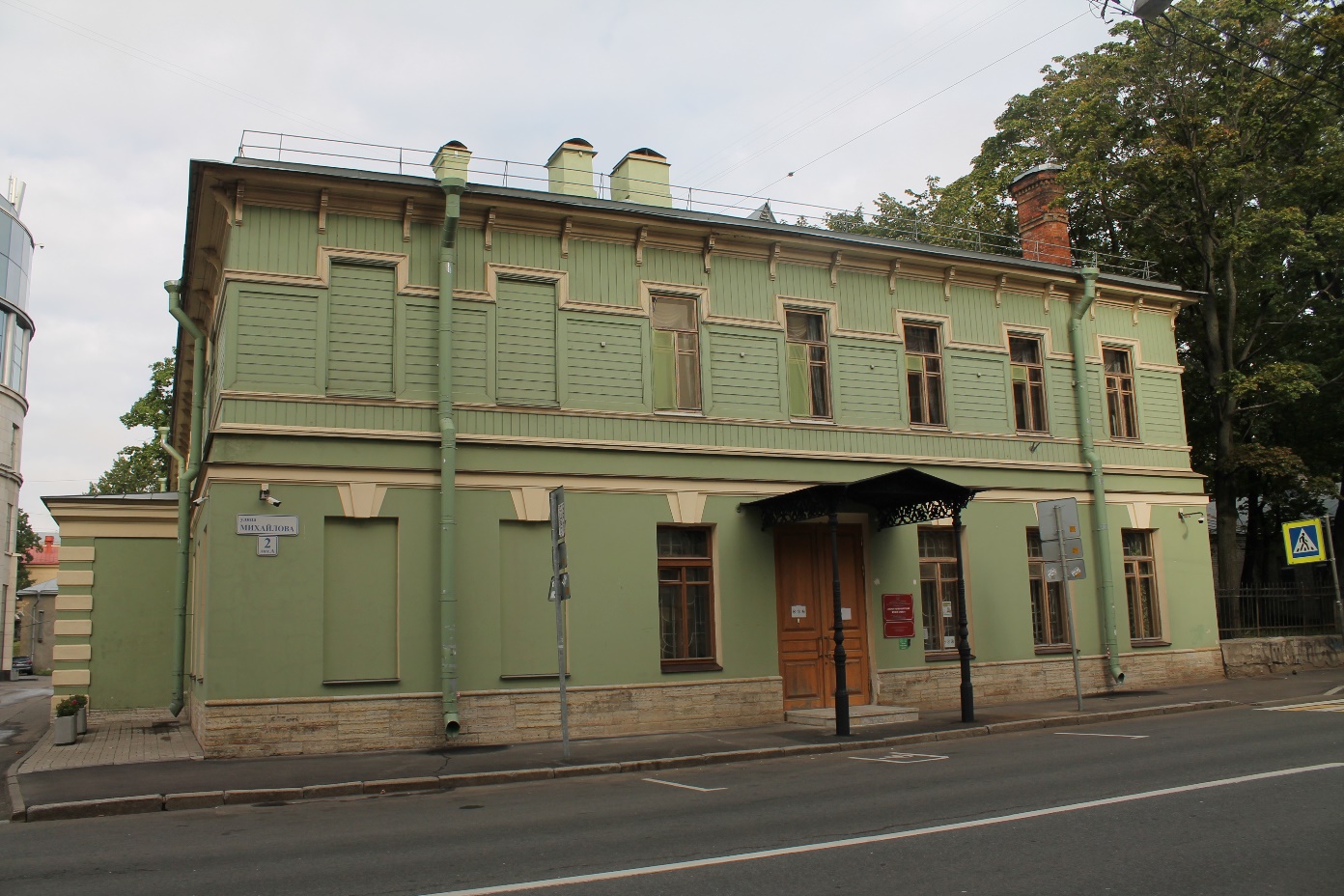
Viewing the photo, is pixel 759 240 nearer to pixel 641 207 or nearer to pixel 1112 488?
pixel 641 207

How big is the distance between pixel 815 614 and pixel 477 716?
5.86 meters

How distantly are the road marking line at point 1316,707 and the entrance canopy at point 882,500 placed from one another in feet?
18.8

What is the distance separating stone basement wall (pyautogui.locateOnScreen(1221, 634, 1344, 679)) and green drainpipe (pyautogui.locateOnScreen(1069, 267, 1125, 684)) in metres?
3.57

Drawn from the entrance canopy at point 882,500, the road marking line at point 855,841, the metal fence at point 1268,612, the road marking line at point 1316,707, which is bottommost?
the road marking line at point 1316,707

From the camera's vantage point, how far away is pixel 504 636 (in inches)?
584

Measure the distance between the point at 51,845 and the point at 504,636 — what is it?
7.03m

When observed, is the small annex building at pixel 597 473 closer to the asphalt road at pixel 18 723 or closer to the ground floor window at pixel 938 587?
the ground floor window at pixel 938 587

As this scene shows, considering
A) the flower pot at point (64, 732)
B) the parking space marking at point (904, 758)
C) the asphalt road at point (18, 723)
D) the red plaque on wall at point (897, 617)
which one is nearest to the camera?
the parking space marking at point (904, 758)

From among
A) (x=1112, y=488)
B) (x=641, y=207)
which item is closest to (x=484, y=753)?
(x=641, y=207)

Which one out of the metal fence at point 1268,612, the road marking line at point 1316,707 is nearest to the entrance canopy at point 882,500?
the road marking line at point 1316,707

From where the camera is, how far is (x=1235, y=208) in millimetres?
26078

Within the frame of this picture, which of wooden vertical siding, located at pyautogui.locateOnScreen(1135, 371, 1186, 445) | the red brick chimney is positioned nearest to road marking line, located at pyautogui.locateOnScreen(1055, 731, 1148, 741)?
wooden vertical siding, located at pyautogui.locateOnScreen(1135, 371, 1186, 445)

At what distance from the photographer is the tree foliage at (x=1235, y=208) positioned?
2477 centimetres

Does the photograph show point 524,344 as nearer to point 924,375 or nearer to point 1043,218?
point 924,375
